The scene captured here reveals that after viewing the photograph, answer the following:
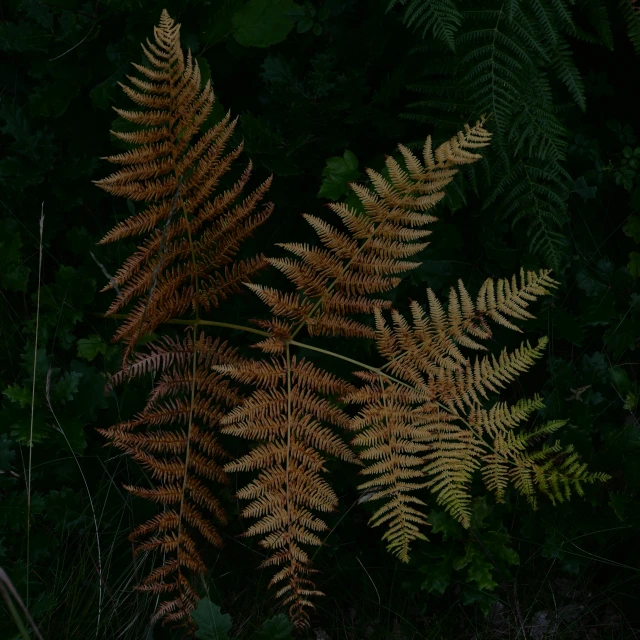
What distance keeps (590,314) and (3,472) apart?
279 centimetres

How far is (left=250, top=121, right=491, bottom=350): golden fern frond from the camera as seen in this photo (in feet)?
7.68

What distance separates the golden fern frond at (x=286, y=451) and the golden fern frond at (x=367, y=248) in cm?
17

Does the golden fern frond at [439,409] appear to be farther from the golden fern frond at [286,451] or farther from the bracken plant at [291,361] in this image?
the golden fern frond at [286,451]

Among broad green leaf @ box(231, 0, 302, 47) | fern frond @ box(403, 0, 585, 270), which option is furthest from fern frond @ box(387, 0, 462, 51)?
broad green leaf @ box(231, 0, 302, 47)

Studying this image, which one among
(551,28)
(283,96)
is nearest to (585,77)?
(551,28)

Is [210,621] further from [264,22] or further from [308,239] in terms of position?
[264,22]

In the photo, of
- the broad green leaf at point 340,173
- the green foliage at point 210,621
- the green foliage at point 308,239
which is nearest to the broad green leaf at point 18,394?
the green foliage at point 308,239

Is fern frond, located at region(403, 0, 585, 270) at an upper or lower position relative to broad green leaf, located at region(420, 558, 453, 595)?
upper

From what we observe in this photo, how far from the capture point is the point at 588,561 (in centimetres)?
296

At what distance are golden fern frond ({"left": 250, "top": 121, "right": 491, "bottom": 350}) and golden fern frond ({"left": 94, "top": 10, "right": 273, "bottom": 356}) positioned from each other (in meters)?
0.22

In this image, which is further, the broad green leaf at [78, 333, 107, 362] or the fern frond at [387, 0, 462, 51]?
the broad green leaf at [78, 333, 107, 362]

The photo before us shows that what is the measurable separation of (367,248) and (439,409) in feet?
2.29

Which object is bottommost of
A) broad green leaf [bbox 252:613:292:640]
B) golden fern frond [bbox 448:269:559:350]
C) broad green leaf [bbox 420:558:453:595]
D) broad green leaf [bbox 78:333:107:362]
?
broad green leaf [bbox 252:613:292:640]

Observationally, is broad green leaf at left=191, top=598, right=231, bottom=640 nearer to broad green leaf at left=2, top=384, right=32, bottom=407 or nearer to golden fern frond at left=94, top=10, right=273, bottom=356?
golden fern frond at left=94, top=10, right=273, bottom=356
